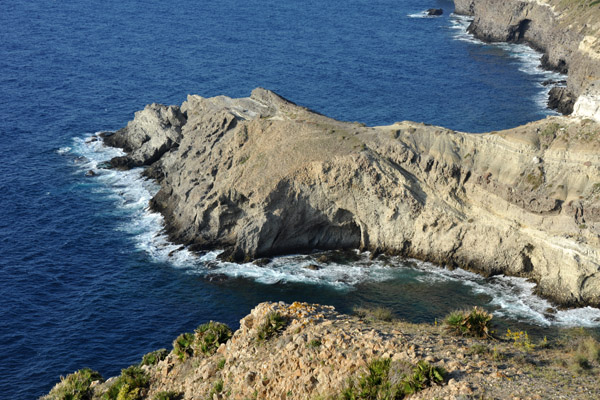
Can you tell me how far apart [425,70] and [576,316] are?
80.2 metres

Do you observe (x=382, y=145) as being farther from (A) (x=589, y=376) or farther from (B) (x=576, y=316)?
(A) (x=589, y=376)

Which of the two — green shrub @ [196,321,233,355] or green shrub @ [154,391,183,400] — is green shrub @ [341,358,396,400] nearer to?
green shrub @ [196,321,233,355]

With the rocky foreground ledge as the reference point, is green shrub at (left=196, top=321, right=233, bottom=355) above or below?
below

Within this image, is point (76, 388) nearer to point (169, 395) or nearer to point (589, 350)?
point (169, 395)

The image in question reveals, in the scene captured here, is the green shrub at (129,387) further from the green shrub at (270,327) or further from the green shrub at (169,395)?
the green shrub at (270,327)

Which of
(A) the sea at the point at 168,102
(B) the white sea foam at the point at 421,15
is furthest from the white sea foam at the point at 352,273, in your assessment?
(B) the white sea foam at the point at 421,15

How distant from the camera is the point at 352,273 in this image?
66000 millimetres

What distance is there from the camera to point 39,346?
5509cm

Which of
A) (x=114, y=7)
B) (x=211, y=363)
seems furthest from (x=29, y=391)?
(x=114, y=7)

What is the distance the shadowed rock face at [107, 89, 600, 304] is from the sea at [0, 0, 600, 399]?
2.43 metres

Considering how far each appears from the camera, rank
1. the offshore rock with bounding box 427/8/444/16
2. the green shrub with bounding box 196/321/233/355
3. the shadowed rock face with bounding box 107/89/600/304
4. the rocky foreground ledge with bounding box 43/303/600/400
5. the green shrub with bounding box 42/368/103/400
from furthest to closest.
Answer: the offshore rock with bounding box 427/8/444/16
the shadowed rock face with bounding box 107/89/600/304
the green shrub with bounding box 42/368/103/400
the green shrub with bounding box 196/321/233/355
the rocky foreground ledge with bounding box 43/303/600/400

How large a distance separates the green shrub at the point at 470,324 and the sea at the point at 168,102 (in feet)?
76.6

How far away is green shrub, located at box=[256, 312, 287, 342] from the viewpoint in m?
32.7

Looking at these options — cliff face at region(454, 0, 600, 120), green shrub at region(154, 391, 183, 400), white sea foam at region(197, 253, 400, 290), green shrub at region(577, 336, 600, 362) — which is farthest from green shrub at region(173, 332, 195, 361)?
cliff face at region(454, 0, 600, 120)
